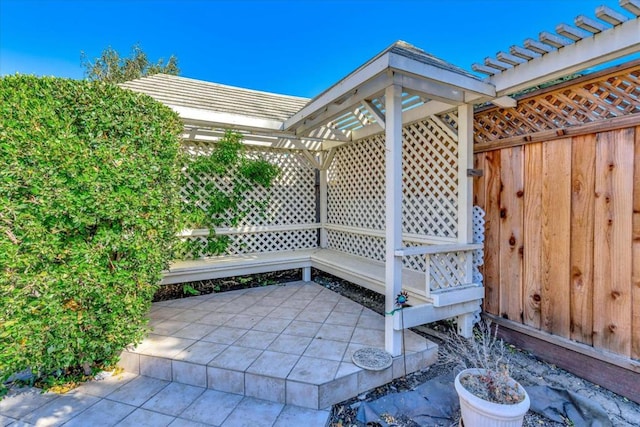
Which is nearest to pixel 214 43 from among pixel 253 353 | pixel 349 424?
pixel 253 353

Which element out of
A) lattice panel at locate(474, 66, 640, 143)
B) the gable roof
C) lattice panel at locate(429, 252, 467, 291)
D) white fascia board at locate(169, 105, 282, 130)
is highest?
the gable roof

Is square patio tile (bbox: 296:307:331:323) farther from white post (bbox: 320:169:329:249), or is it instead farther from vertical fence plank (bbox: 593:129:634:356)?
vertical fence plank (bbox: 593:129:634:356)

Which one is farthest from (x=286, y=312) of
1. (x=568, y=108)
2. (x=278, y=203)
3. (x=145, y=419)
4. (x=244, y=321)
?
(x=568, y=108)

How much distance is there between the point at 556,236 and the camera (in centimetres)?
269

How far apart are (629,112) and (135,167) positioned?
4.06m

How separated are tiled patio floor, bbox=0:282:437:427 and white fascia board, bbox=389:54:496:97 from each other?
245 cm

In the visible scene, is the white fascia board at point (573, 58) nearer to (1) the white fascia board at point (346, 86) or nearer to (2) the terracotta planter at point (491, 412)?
(1) the white fascia board at point (346, 86)

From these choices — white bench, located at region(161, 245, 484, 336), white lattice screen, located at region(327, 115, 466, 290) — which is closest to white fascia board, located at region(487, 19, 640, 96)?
white lattice screen, located at region(327, 115, 466, 290)

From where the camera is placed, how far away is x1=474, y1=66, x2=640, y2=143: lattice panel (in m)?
2.24

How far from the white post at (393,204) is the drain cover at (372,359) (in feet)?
0.29

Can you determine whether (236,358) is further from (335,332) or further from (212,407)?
(335,332)

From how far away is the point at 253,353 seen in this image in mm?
2707

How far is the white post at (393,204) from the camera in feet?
8.61

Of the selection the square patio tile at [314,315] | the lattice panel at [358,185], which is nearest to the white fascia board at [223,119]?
the lattice panel at [358,185]
